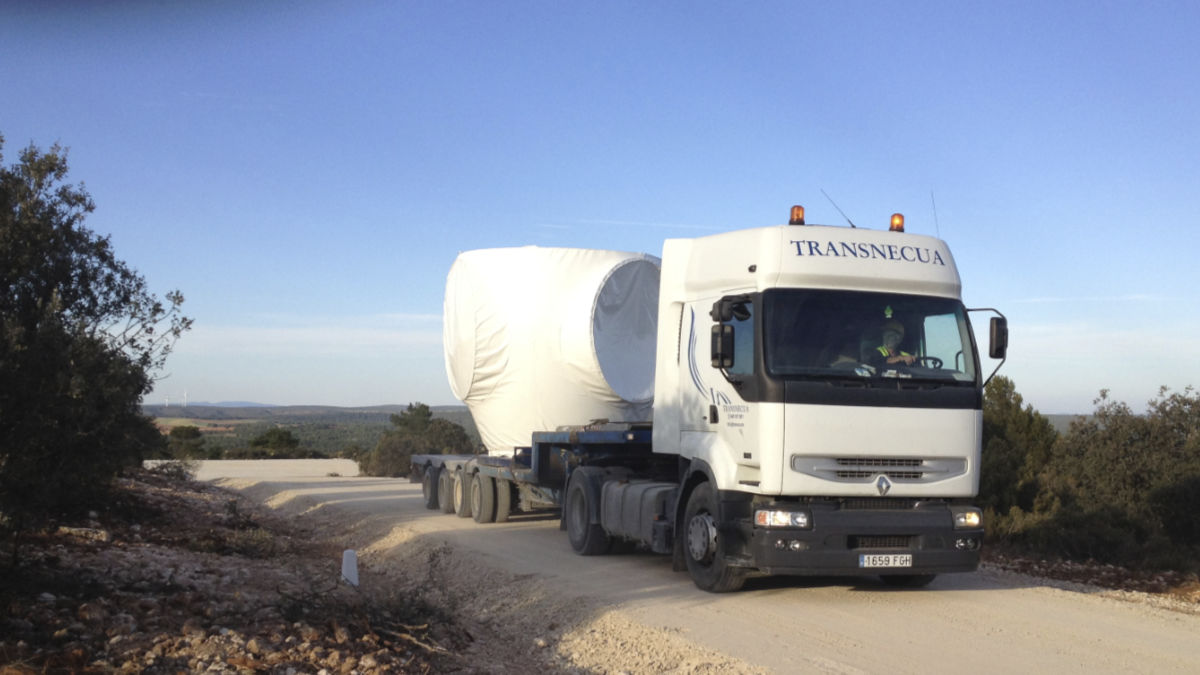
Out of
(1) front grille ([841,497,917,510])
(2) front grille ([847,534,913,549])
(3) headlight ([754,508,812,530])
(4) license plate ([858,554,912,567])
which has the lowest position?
(4) license plate ([858,554,912,567])

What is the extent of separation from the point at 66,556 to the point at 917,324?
812cm

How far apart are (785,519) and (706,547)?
3.97 feet

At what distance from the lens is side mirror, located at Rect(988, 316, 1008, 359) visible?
9914 mm

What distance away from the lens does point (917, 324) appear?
9945 mm

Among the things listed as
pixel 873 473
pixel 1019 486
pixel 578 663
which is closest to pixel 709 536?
pixel 873 473

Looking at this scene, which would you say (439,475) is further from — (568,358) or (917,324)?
(917,324)

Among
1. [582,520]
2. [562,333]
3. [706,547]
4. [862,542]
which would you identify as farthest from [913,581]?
[562,333]

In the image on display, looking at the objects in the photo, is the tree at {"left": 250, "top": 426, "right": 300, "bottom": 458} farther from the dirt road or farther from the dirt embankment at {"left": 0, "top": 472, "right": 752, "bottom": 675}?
the dirt embankment at {"left": 0, "top": 472, "right": 752, "bottom": 675}

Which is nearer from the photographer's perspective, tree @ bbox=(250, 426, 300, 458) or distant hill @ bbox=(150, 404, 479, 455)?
distant hill @ bbox=(150, 404, 479, 455)

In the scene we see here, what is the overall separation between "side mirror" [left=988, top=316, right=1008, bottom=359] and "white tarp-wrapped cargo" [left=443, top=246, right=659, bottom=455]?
663 cm

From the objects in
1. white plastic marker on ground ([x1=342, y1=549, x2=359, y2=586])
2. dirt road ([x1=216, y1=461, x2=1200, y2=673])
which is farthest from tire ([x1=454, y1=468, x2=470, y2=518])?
white plastic marker on ground ([x1=342, y1=549, x2=359, y2=586])

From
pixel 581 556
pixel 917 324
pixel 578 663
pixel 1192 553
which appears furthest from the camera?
pixel 1192 553

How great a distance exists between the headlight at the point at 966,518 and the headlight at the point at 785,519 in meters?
1.49

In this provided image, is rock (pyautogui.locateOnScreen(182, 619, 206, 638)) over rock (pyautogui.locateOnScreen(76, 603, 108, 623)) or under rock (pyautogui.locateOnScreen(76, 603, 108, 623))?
under
